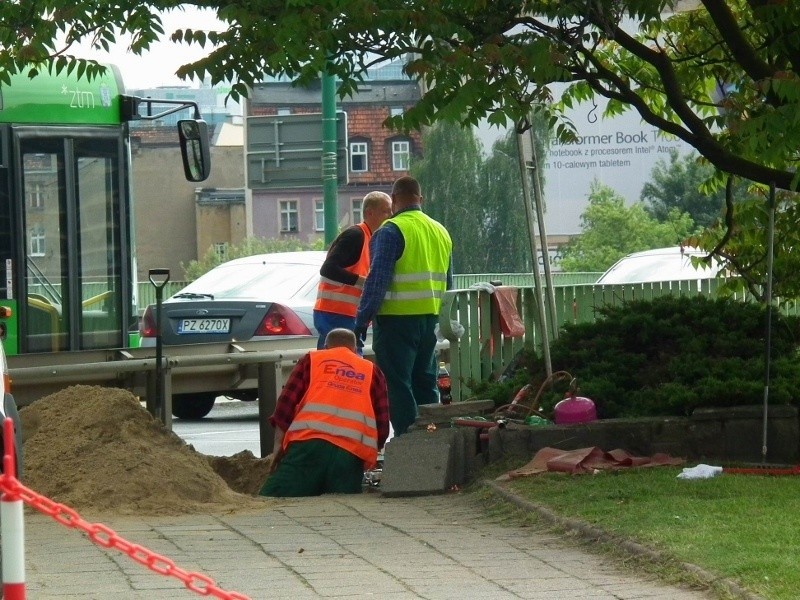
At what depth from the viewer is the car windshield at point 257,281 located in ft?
53.0

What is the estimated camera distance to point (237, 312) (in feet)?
51.1

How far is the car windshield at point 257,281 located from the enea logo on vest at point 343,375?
21.0 feet

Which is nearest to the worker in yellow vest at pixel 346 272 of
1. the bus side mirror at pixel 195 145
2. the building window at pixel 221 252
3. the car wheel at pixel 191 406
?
the bus side mirror at pixel 195 145

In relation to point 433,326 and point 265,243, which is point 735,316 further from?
point 265,243

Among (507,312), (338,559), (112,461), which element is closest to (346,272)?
(507,312)

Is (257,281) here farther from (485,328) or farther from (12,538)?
(12,538)

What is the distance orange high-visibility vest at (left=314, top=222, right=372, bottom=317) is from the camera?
11664 mm

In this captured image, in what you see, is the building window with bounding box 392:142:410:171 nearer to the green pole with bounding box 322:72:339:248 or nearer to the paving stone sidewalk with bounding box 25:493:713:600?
the green pole with bounding box 322:72:339:248

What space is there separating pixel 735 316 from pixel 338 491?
3.38 meters

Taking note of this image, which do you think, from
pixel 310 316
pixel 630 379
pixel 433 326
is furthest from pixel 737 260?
pixel 310 316

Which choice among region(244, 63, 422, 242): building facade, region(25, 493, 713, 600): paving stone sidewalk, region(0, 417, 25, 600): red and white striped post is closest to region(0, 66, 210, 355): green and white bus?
region(25, 493, 713, 600): paving stone sidewalk

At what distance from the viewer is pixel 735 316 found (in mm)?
10938

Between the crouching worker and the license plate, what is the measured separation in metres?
5.99

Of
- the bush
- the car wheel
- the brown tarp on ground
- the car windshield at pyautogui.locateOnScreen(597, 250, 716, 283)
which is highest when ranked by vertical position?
the car windshield at pyautogui.locateOnScreen(597, 250, 716, 283)
